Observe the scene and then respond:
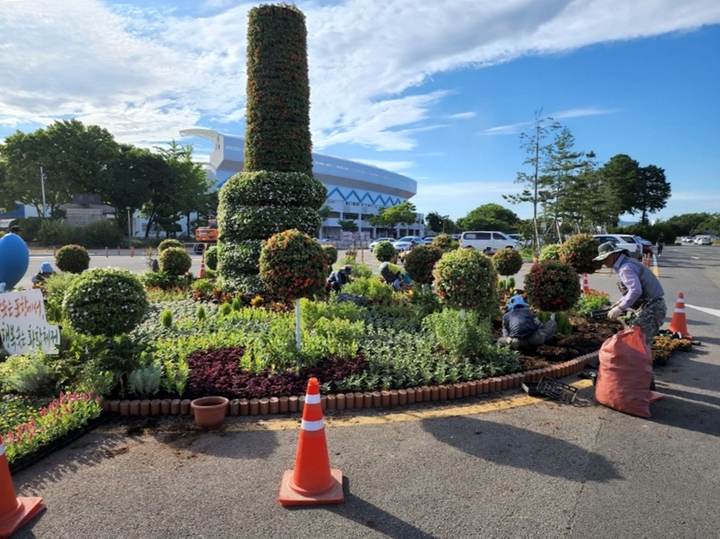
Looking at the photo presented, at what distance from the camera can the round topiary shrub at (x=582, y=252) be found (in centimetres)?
789

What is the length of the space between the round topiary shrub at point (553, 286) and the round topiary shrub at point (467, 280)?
45.2 inches

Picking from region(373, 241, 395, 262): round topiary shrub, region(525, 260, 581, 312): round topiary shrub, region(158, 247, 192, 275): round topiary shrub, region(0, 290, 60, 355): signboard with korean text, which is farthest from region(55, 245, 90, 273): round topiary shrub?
region(525, 260, 581, 312): round topiary shrub

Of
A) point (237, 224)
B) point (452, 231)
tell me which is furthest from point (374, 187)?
point (237, 224)

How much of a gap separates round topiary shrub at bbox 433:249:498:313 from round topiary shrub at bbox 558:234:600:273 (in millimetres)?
2874

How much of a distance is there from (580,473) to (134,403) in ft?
12.6

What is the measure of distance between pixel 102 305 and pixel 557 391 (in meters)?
4.72

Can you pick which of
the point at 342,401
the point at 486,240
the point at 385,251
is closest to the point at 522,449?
the point at 342,401

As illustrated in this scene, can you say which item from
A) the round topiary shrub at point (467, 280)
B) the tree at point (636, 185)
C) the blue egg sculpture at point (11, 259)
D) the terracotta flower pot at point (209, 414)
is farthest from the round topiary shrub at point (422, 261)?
the tree at point (636, 185)

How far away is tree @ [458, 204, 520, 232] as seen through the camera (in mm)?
74688

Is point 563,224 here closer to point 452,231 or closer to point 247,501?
point 247,501

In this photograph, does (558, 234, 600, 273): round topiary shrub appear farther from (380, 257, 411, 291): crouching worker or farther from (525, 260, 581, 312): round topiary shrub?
(380, 257, 411, 291): crouching worker

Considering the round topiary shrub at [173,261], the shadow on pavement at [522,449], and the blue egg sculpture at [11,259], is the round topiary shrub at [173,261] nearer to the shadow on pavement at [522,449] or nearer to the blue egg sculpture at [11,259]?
the blue egg sculpture at [11,259]

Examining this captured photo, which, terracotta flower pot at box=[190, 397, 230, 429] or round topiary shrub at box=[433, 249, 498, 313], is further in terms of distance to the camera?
round topiary shrub at box=[433, 249, 498, 313]

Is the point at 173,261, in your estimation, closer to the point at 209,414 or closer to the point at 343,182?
the point at 209,414
